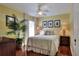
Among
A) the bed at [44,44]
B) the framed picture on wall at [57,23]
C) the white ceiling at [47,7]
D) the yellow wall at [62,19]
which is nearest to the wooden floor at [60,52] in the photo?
the bed at [44,44]

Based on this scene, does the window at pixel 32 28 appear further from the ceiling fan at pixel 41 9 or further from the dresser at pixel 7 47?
the dresser at pixel 7 47

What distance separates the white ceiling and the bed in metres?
0.42

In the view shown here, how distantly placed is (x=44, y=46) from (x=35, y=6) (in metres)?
0.74

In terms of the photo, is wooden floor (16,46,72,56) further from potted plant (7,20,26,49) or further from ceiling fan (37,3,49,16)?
ceiling fan (37,3,49,16)

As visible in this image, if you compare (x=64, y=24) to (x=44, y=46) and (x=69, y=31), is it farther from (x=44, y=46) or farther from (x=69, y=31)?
(x=44, y=46)

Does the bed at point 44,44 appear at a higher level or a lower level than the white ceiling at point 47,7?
lower

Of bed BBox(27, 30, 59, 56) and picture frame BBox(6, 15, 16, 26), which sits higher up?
picture frame BBox(6, 15, 16, 26)

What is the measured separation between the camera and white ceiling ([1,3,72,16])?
1.73m

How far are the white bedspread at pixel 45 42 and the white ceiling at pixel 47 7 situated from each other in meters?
0.42

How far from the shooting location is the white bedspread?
1.78 m

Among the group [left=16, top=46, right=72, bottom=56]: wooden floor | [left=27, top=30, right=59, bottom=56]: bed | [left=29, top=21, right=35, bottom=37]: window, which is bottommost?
[left=16, top=46, right=72, bottom=56]: wooden floor

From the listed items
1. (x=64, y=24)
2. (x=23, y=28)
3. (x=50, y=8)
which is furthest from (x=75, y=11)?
(x=23, y=28)

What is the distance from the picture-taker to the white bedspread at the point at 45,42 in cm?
178

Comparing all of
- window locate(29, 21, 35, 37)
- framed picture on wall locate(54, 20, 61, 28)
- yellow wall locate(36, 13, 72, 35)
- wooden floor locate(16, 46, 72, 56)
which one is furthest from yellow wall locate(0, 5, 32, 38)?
framed picture on wall locate(54, 20, 61, 28)
